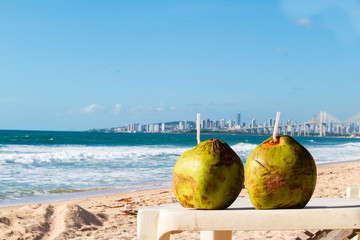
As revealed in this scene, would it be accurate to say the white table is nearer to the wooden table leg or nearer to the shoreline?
the wooden table leg

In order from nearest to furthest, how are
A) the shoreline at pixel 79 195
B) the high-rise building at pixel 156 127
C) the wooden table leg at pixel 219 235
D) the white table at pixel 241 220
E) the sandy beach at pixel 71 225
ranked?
1. the white table at pixel 241 220
2. the wooden table leg at pixel 219 235
3. the sandy beach at pixel 71 225
4. the shoreline at pixel 79 195
5. the high-rise building at pixel 156 127

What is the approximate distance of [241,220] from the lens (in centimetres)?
137

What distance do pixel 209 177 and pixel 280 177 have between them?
0.80ft

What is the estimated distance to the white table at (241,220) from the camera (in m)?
1.37

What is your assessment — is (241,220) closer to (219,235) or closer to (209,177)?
(209,177)

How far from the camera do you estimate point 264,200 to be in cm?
149

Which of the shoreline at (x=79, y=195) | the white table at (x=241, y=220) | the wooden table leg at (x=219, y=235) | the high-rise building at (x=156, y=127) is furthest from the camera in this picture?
the high-rise building at (x=156, y=127)

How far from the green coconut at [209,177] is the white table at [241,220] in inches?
2.9

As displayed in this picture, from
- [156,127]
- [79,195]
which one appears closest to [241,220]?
[79,195]

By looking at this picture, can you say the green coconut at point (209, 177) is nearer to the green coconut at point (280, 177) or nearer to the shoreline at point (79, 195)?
the green coconut at point (280, 177)

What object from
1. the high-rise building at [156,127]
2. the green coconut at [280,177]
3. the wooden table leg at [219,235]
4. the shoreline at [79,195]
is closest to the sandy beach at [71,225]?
the shoreline at [79,195]

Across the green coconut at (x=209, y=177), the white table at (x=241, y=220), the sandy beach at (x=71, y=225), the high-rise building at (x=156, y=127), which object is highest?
the high-rise building at (x=156, y=127)

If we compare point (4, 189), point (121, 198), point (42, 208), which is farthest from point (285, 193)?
point (4, 189)

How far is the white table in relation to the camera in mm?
1373
